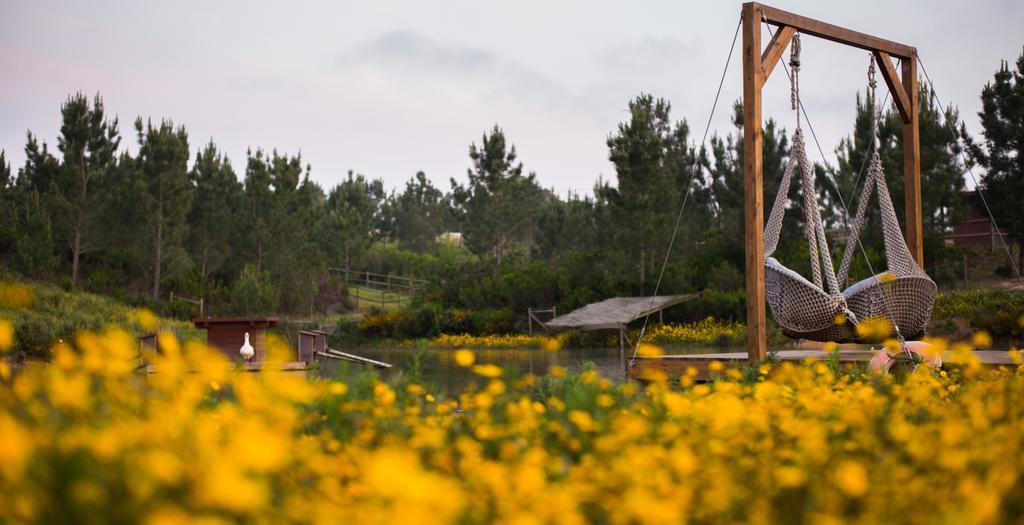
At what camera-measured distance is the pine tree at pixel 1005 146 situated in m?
23.5

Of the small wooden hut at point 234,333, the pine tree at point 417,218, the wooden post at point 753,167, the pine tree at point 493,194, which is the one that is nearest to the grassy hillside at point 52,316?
the small wooden hut at point 234,333

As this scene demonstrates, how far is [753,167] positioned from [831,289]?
1304mm

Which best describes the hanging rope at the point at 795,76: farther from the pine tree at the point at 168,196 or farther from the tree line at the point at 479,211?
the pine tree at the point at 168,196

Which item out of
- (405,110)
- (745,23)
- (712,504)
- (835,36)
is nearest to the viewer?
(712,504)

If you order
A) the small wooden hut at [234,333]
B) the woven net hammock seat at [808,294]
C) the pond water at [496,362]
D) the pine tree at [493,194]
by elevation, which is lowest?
the pond water at [496,362]

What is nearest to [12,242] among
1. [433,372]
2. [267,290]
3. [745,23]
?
[267,290]

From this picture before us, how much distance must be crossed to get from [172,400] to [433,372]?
1100 cm

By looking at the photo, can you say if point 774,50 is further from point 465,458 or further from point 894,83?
point 465,458

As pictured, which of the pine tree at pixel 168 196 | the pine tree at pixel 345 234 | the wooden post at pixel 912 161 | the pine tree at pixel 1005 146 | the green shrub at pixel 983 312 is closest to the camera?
the wooden post at pixel 912 161

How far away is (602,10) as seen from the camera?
1445 cm

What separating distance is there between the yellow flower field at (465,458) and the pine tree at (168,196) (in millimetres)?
26751

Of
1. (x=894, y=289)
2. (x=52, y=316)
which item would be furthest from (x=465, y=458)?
(x=52, y=316)

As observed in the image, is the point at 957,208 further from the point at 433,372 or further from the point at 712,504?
the point at 712,504

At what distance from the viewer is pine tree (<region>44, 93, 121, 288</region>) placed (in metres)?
27.8
